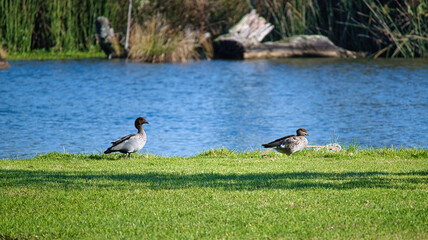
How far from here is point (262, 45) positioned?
120 feet

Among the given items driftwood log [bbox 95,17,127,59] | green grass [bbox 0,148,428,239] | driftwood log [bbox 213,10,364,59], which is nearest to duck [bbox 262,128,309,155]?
green grass [bbox 0,148,428,239]

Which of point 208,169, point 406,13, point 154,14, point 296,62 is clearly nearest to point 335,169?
point 208,169

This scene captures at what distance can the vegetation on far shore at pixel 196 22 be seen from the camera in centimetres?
3278

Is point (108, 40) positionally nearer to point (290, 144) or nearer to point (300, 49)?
point (300, 49)

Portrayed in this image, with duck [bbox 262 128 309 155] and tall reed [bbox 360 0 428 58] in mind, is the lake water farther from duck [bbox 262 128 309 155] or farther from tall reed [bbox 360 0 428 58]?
duck [bbox 262 128 309 155]

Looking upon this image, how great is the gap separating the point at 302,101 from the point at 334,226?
50.5 feet

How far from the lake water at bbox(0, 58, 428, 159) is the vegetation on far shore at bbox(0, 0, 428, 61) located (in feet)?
6.34

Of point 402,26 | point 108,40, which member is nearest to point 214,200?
point 402,26

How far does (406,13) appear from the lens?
30.5 meters

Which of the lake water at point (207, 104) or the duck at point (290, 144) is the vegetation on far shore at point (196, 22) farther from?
the duck at point (290, 144)

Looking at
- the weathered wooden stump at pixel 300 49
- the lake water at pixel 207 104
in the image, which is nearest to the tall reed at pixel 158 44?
the lake water at pixel 207 104

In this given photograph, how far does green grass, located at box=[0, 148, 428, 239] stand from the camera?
618cm

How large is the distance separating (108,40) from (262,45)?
9.42 metres

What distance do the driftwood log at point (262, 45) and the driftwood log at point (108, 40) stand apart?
6018 millimetres
